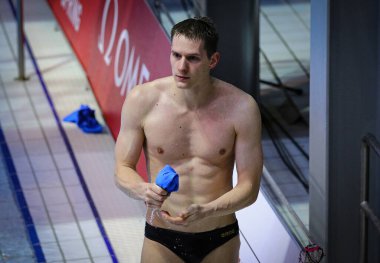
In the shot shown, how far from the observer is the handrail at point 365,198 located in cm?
503

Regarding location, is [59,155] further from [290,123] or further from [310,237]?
[310,237]

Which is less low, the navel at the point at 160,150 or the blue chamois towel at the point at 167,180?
the blue chamois towel at the point at 167,180

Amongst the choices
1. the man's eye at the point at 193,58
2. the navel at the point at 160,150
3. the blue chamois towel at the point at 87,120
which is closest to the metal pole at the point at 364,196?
the navel at the point at 160,150

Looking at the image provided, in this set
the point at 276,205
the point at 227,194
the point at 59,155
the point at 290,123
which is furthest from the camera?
the point at 290,123

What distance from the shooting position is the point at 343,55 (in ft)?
16.6

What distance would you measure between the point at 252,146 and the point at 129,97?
600 mm

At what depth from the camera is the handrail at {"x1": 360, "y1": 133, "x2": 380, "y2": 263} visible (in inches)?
198

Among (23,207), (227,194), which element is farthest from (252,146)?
(23,207)

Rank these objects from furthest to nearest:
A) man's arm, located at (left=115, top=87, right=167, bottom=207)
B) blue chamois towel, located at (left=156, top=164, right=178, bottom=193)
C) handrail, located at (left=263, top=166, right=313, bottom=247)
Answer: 1. handrail, located at (left=263, top=166, right=313, bottom=247)
2. man's arm, located at (left=115, top=87, right=167, bottom=207)
3. blue chamois towel, located at (left=156, top=164, right=178, bottom=193)

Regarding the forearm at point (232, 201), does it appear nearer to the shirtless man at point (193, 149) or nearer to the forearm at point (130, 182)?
the shirtless man at point (193, 149)

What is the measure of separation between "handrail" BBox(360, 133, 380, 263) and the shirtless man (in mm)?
1007

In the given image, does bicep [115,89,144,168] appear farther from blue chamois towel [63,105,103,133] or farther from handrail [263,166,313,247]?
blue chamois towel [63,105,103,133]

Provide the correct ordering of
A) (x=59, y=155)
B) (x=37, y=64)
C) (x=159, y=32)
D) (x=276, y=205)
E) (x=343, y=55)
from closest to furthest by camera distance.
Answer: (x=343, y=55) < (x=276, y=205) < (x=159, y=32) < (x=59, y=155) < (x=37, y=64)

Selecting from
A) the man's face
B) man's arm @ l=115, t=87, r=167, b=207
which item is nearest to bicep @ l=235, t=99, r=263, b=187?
the man's face
